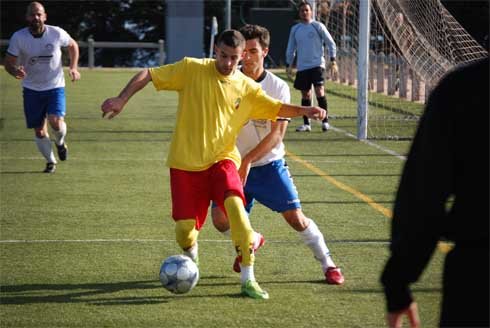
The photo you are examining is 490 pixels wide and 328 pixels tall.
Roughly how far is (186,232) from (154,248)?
1536 millimetres

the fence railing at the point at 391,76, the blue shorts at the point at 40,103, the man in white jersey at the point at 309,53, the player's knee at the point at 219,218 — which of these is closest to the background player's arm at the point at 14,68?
the blue shorts at the point at 40,103

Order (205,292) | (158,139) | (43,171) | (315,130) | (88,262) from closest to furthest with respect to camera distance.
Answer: (205,292)
(88,262)
(43,171)
(158,139)
(315,130)

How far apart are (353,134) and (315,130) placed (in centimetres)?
89

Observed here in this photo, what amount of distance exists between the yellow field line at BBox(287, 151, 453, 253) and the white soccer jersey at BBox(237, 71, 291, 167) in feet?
5.72

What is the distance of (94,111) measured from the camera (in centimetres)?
2152

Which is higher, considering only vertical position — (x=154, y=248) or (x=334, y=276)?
(x=334, y=276)

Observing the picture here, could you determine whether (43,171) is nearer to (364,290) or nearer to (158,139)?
(158,139)

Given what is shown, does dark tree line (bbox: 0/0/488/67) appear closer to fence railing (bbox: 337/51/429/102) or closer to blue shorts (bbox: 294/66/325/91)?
fence railing (bbox: 337/51/429/102)

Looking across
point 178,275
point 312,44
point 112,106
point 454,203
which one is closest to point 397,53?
point 312,44

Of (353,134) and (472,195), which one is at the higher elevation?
(472,195)

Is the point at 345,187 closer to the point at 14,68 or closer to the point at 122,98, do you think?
the point at 14,68

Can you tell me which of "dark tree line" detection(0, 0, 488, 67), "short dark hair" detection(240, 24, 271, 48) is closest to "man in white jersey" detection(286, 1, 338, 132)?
"short dark hair" detection(240, 24, 271, 48)

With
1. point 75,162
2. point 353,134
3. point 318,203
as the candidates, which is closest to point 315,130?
point 353,134

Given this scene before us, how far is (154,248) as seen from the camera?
7902mm
